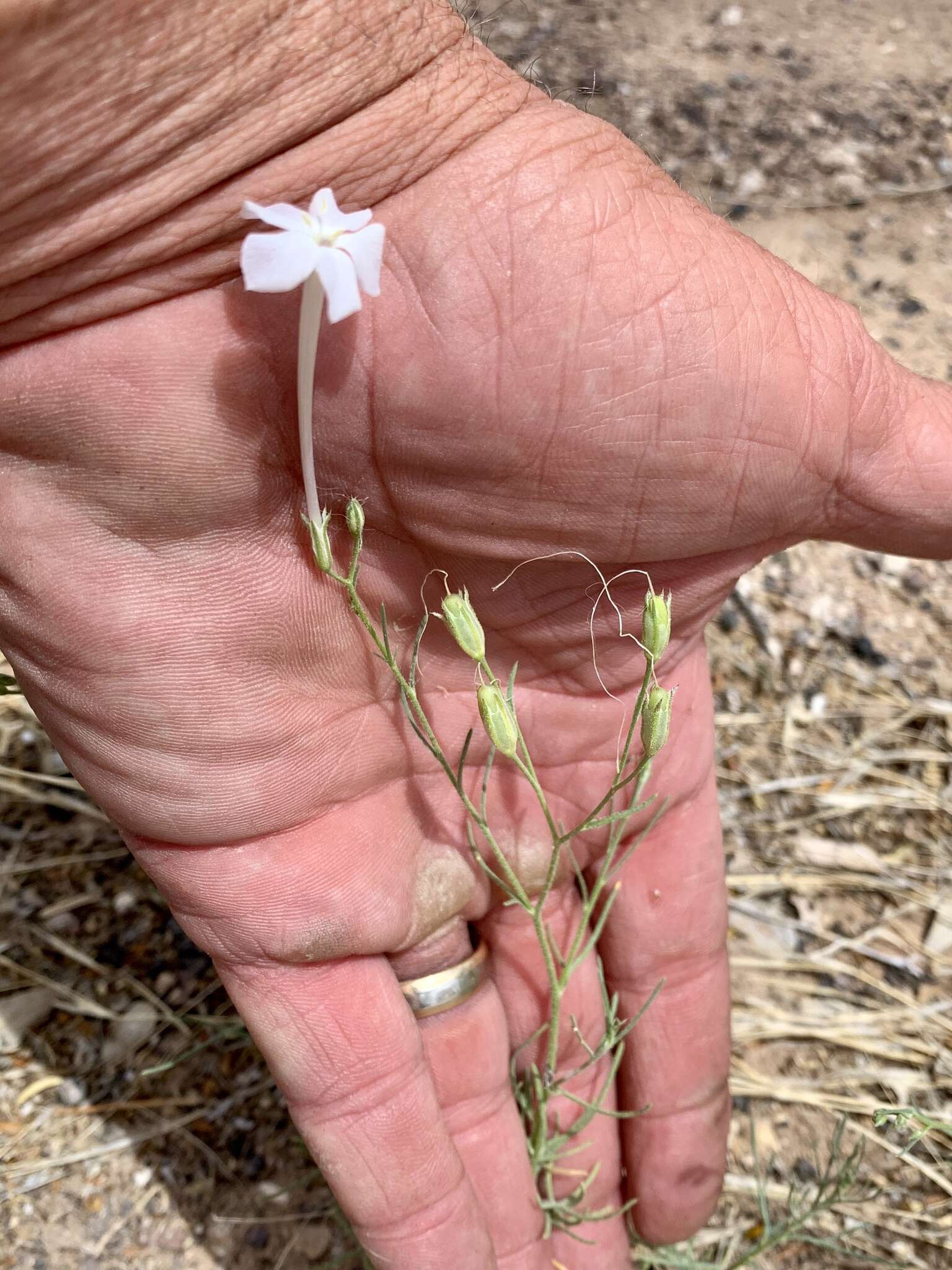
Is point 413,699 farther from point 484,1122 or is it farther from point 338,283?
point 484,1122

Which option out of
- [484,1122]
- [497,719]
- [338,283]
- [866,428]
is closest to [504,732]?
[497,719]

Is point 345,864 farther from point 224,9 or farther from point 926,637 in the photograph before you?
point 926,637

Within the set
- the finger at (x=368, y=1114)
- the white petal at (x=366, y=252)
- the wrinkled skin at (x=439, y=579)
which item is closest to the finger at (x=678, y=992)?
the wrinkled skin at (x=439, y=579)

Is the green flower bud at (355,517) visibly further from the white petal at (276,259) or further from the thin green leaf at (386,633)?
the white petal at (276,259)

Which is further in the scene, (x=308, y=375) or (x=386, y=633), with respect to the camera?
(x=386, y=633)

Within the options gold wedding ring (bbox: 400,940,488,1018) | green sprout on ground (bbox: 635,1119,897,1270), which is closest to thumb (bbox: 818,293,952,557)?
gold wedding ring (bbox: 400,940,488,1018)

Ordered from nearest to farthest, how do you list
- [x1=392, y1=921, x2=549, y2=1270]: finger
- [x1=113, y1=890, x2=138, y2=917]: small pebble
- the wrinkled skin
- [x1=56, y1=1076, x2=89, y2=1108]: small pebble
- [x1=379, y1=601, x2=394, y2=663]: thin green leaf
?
the wrinkled skin, [x1=379, y1=601, x2=394, y2=663]: thin green leaf, [x1=392, y1=921, x2=549, y2=1270]: finger, [x1=56, y1=1076, x2=89, y2=1108]: small pebble, [x1=113, y1=890, x2=138, y2=917]: small pebble

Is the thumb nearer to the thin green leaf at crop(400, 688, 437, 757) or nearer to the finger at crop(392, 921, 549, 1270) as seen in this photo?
the thin green leaf at crop(400, 688, 437, 757)
